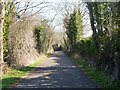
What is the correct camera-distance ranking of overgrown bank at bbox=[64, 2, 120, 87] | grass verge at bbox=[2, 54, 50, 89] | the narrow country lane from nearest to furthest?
the narrow country lane < grass verge at bbox=[2, 54, 50, 89] < overgrown bank at bbox=[64, 2, 120, 87]

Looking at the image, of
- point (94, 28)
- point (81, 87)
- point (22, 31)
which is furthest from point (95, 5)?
point (22, 31)

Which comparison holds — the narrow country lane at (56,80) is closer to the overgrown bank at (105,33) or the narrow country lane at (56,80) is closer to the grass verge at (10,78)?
the grass verge at (10,78)

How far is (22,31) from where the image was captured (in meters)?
15.8

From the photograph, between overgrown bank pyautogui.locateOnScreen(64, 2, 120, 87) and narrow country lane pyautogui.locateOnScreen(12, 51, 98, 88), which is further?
overgrown bank pyautogui.locateOnScreen(64, 2, 120, 87)

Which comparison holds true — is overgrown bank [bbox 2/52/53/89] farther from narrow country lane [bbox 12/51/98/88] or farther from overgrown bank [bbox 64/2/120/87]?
overgrown bank [bbox 64/2/120/87]

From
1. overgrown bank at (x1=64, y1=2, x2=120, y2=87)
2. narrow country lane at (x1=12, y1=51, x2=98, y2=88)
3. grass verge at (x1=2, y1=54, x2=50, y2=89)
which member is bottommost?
narrow country lane at (x1=12, y1=51, x2=98, y2=88)

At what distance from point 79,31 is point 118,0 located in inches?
789

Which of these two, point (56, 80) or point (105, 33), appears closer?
point (56, 80)

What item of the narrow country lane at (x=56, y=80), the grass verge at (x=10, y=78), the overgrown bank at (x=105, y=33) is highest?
the overgrown bank at (x=105, y=33)

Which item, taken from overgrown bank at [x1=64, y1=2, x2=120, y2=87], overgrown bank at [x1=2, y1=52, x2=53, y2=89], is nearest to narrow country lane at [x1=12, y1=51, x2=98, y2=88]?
overgrown bank at [x1=2, y1=52, x2=53, y2=89]

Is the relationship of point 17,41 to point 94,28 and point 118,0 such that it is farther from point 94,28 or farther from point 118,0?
point 118,0

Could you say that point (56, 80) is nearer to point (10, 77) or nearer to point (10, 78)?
point (10, 78)

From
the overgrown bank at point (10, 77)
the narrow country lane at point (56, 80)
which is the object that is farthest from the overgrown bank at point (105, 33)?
the overgrown bank at point (10, 77)

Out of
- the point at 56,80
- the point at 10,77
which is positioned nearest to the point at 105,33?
the point at 56,80
